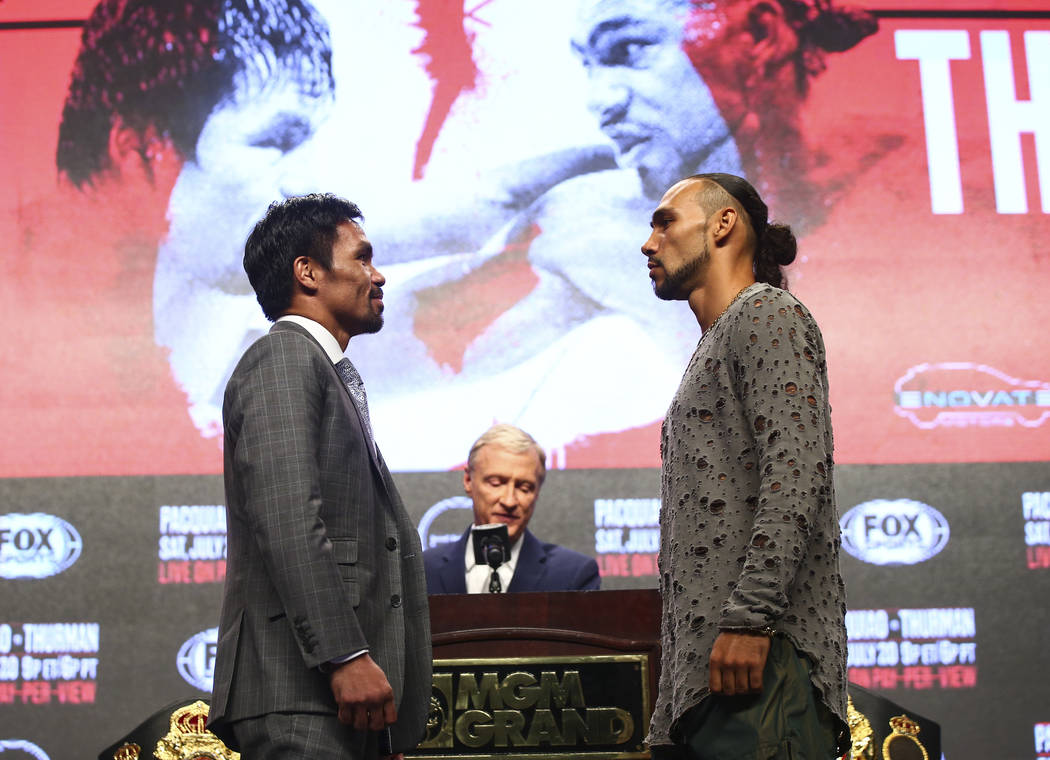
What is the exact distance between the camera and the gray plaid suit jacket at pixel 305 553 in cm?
169

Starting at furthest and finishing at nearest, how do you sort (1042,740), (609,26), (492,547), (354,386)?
(609,26) → (1042,740) → (492,547) → (354,386)

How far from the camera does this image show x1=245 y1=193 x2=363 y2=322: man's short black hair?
2.05m

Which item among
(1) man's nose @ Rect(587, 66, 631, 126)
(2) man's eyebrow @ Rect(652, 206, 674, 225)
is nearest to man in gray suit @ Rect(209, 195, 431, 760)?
(2) man's eyebrow @ Rect(652, 206, 674, 225)

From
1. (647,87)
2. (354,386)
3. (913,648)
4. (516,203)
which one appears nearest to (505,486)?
(516,203)

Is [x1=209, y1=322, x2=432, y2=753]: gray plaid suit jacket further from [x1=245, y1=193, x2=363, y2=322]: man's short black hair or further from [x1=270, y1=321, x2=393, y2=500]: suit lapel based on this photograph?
[x1=245, y1=193, x2=363, y2=322]: man's short black hair

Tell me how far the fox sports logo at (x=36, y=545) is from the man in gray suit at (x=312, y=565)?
2605 millimetres

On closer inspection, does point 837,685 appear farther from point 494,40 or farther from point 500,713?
point 494,40

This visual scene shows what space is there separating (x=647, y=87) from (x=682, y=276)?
8.88 ft

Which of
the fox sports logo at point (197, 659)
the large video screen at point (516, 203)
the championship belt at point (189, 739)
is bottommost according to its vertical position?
the championship belt at point (189, 739)

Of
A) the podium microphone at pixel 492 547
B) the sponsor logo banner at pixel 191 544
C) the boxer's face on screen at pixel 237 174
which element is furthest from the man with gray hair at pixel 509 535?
the boxer's face on screen at pixel 237 174

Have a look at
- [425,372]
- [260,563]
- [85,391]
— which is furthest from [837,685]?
[85,391]

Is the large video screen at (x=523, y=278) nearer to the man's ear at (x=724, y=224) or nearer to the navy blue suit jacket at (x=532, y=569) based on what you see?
the navy blue suit jacket at (x=532, y=569)

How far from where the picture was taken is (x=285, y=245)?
205 centimetres

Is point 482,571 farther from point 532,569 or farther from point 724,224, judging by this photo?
point 724,224
